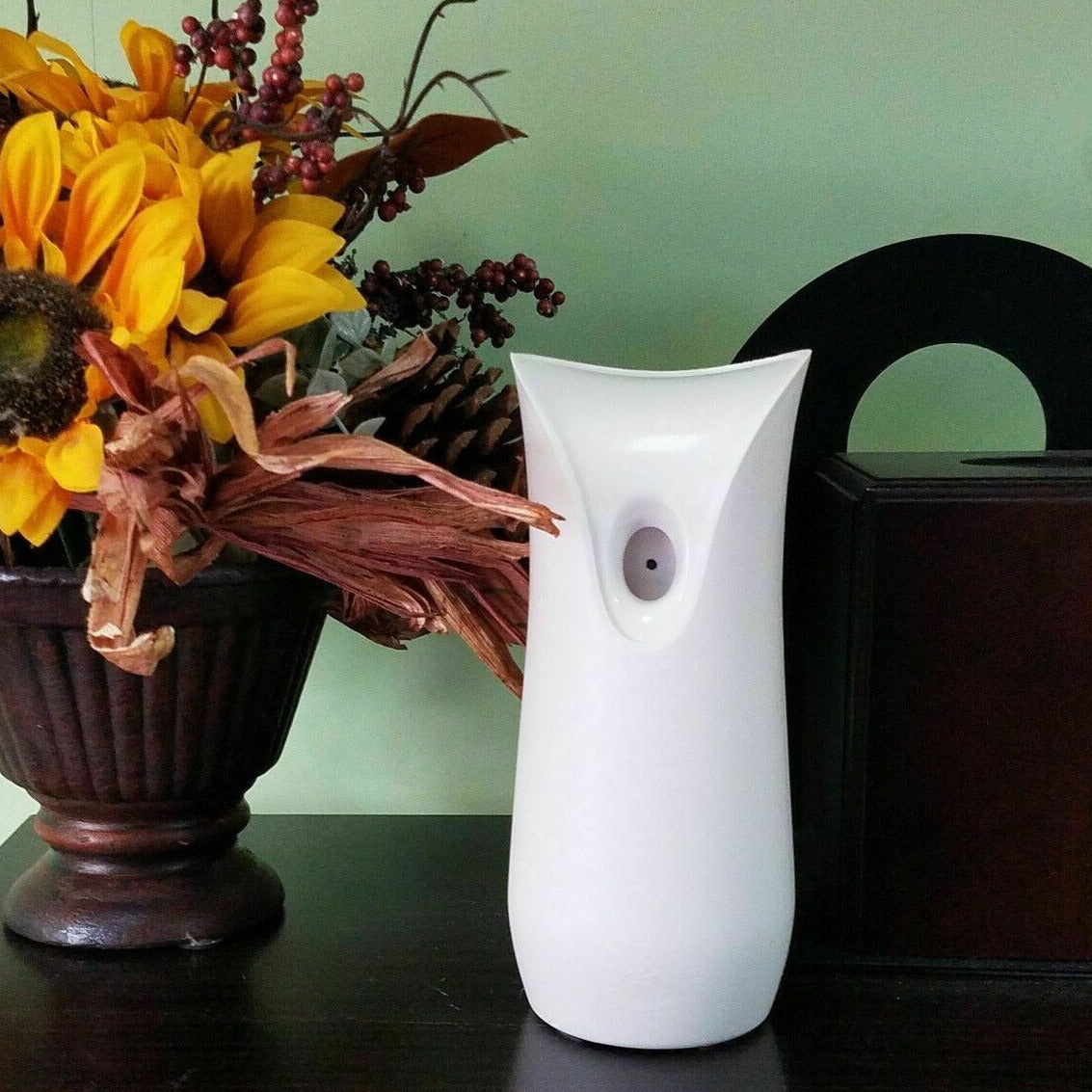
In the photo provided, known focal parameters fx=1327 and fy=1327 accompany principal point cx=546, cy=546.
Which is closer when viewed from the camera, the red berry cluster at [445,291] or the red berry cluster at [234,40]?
the red berry cluster at [234,40]

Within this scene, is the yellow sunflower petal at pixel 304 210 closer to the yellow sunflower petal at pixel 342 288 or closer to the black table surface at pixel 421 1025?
the yellow sunflower petal at pixel 342 288

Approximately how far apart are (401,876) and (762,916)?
245 mm

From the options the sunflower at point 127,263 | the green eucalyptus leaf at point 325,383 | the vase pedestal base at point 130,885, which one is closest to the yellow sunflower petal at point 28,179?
the sunflower at point 127,263

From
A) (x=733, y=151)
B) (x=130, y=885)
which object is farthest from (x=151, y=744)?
(x=733, y=151)

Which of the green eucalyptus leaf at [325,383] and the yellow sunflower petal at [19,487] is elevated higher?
the green eucalyptus leaf at [325,383]

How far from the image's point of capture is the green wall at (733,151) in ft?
2.44

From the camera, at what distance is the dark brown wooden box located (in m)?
0.52

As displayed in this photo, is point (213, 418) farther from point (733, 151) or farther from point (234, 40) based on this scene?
point (733, 151)

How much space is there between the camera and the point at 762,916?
1.60 ft

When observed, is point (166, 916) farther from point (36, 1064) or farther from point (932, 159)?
point (932, 159)

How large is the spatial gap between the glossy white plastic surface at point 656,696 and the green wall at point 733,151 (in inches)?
11.5

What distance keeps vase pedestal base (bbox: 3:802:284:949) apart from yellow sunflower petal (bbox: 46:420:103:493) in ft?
0.58

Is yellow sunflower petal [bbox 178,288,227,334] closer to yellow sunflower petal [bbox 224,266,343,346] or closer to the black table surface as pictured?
yellow sunflower petal [bbox 224,266,343,346]

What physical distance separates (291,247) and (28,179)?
96mm
